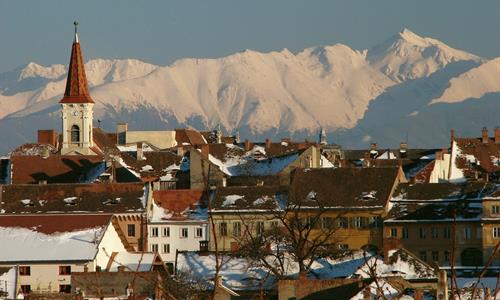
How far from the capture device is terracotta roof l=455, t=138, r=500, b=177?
143 m

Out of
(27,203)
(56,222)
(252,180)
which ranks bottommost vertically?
(56,222)

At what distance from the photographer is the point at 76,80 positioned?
154500mm

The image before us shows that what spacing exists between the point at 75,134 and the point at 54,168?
19153 millimetres

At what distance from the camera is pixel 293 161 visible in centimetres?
12681

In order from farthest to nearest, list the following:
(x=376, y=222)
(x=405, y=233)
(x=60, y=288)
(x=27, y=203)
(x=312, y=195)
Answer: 1. (x=27, y=203)
2. (x=312, y=195)
3. (x=376, y=222)
4. (x=405, y=233)
5. (x=60, y=288)

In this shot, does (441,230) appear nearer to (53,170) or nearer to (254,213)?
(254,213)

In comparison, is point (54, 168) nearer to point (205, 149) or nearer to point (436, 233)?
point (205, 149)

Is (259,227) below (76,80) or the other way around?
below

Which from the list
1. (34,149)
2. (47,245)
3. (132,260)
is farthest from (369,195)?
(34,149)

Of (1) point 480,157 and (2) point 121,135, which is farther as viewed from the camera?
(2) point 121,135

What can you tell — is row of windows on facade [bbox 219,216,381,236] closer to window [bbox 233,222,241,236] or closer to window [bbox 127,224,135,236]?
window [bbox 233,222,241,236]

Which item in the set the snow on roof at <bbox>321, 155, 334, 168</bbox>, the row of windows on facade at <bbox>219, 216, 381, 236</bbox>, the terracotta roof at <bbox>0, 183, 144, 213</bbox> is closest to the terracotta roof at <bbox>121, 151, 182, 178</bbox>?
the snow on roof at <bbox>321, 155, 334, 168</bbox>

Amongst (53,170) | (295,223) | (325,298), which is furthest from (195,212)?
(325,298)

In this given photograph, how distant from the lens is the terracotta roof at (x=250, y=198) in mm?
110531
